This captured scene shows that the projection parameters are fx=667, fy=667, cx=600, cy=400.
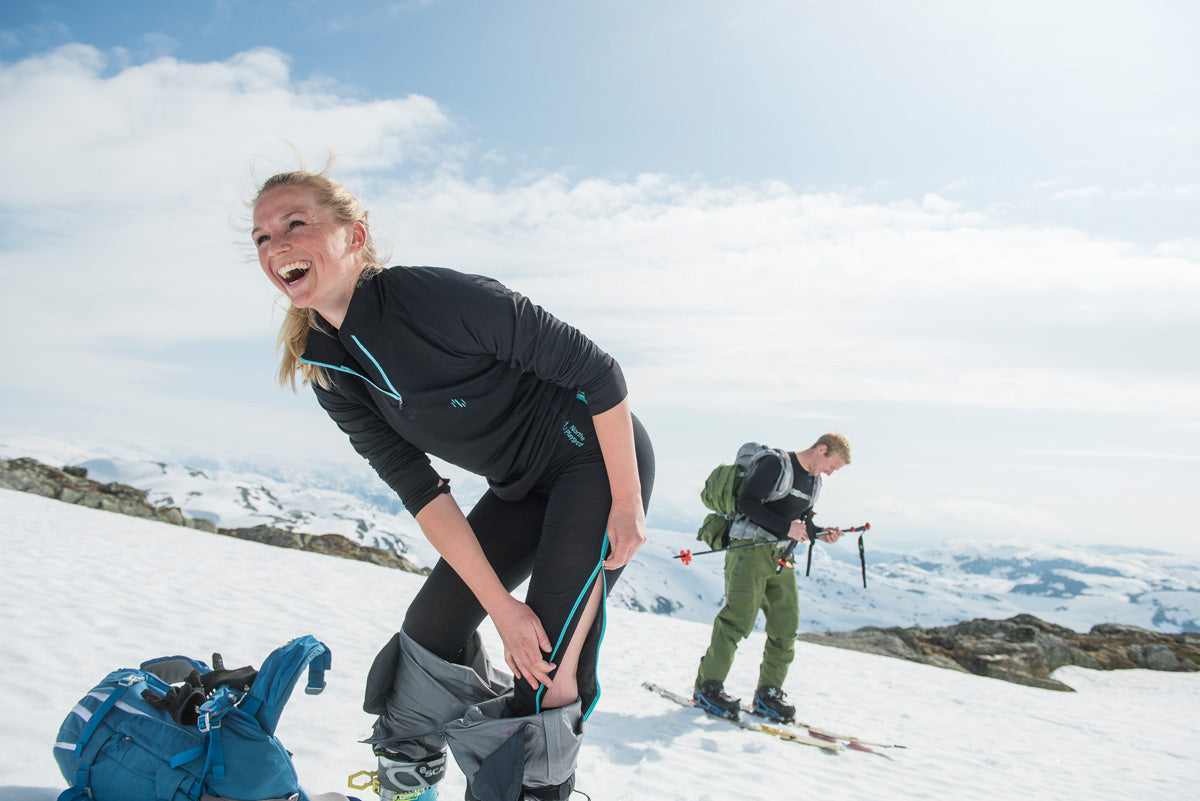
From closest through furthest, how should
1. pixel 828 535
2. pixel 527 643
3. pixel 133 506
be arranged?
1. pixel 527 643
2. pixel 828 535
3. pixel 133 506

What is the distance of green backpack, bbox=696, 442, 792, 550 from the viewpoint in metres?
7.17

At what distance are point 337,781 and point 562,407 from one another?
2489mm

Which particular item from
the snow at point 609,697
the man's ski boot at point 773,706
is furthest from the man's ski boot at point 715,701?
the man's ski boot at point 773,706

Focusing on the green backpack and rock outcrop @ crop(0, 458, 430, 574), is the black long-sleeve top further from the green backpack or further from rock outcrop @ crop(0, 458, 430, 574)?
rock outcrop @ crop(0, 458, 430, 574)

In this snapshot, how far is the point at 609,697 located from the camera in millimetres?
7387

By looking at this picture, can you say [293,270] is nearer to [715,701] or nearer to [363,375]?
[363,375]

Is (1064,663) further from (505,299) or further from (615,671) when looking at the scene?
(505,299)

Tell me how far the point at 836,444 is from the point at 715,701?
3.04 meters

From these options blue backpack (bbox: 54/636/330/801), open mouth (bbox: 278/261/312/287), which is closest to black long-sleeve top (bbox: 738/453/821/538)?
blue backpack (bbox: 54/636/330/801)

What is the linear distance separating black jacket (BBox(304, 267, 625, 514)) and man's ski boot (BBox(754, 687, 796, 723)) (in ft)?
18.7

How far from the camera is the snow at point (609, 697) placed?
14.3 ft

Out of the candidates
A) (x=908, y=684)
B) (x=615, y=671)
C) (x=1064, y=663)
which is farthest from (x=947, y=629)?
(x=615, y=671)

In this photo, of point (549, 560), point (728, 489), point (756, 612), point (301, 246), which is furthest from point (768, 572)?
point (301, 246)

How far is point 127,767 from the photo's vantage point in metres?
2.24
